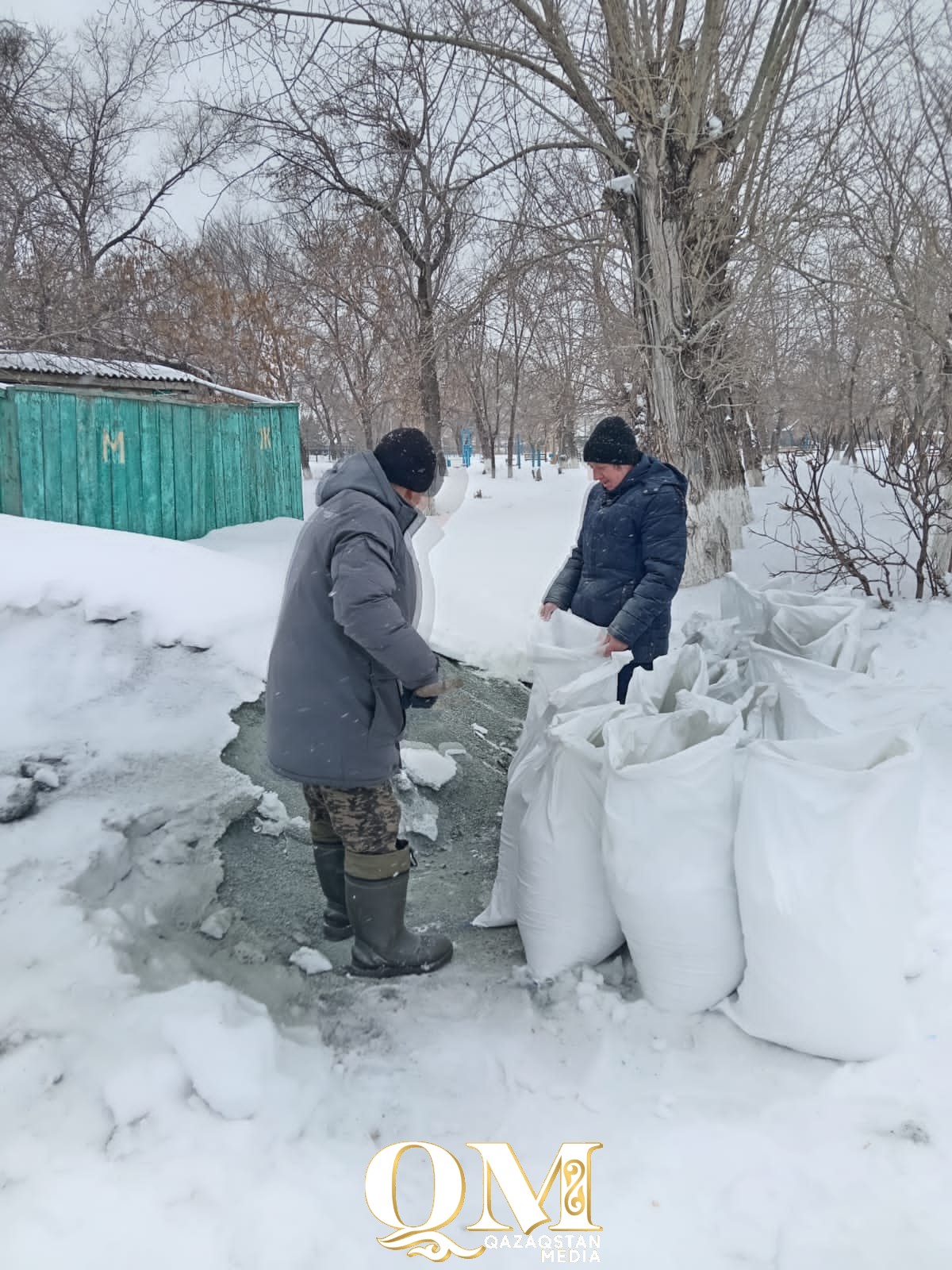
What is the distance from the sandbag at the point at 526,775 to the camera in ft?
7.47

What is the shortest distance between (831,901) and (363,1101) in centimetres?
107

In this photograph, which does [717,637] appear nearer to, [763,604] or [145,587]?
[763,604]

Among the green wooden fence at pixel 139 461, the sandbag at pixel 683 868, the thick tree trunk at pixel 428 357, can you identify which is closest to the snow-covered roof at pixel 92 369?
the green wooden fence at pixel 139 461

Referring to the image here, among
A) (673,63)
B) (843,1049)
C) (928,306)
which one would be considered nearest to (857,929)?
(843,1049)

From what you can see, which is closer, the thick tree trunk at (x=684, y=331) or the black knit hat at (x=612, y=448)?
the black knit hat at (x=612, y=448)

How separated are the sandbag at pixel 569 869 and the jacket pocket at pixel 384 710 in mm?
436

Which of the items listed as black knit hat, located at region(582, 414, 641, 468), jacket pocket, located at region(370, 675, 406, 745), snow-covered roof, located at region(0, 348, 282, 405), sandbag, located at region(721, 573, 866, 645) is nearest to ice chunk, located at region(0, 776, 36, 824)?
jacket pocket, located at region(370, 675, 406, 745)

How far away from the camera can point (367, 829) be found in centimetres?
202

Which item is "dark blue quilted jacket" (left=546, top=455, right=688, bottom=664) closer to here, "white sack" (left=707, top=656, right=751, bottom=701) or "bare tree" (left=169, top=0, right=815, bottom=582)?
"white sack" (left=707, top=656, right=751, bottom=701)

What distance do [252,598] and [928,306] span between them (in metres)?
5.68

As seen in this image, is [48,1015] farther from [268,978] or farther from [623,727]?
[623,727]

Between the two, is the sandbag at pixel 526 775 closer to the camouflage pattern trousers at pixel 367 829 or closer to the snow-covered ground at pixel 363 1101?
the snow-covered ground at pixel 363 1101

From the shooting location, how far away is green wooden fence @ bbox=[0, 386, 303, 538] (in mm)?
6152

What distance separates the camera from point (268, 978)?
2.06 metres
